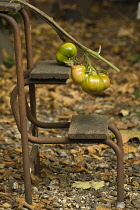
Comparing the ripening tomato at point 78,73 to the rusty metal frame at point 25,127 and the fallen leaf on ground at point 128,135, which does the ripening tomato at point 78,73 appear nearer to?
the rusty metal frame at point 25,127

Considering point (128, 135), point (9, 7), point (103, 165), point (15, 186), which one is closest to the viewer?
point (9, 7)

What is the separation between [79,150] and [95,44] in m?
3.99

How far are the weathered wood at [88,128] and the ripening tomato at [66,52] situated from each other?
381 mm

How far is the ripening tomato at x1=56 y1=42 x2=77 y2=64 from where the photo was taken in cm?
267

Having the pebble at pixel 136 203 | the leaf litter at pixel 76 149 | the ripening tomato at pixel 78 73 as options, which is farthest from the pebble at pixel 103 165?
the ripening tomato at pixel 78 73

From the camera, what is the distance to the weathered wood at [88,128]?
259cm

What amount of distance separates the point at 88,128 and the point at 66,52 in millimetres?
460

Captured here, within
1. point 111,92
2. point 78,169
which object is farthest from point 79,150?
point 111,92

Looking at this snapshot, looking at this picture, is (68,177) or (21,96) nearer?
(21,96)

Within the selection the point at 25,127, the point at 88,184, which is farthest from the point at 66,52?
the point at 88,184

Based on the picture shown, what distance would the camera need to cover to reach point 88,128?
8.80ft

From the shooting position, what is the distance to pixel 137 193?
2941 millimetres

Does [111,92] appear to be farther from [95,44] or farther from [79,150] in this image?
[95,44]

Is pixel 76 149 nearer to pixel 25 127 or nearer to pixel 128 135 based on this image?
pixel 128 135
